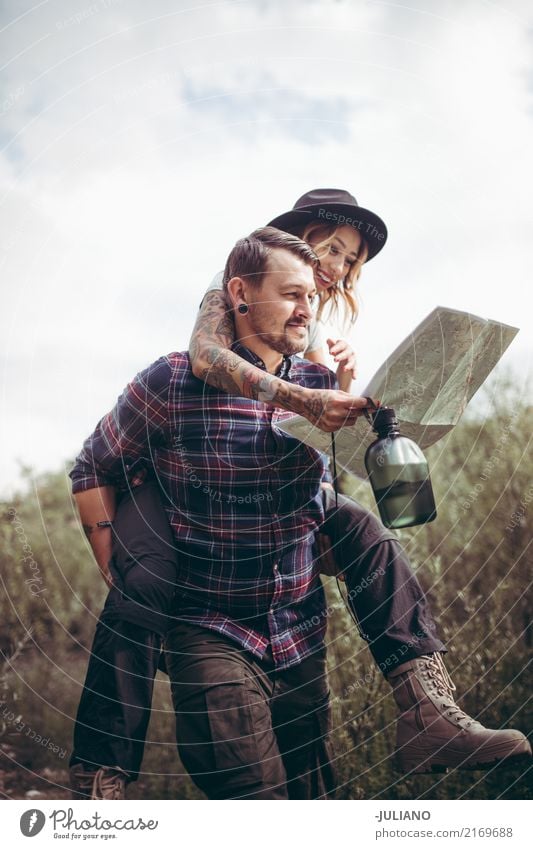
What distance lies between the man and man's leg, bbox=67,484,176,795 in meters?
0.06

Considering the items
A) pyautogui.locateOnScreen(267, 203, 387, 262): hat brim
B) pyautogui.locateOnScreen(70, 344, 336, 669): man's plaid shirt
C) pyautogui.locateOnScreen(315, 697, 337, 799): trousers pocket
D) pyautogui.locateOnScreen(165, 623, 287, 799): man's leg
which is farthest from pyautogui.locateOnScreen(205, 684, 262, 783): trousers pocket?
pyautogui.locateOnScreen(267, 203, 387, 262): hat brim

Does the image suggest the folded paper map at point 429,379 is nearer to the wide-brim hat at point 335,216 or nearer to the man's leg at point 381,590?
the man's leg at point 381,590

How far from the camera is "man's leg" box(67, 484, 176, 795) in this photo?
1743mm

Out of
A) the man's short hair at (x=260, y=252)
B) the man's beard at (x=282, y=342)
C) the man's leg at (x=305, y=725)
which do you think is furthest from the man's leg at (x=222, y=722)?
the man's short hair at (x=260, y=252)

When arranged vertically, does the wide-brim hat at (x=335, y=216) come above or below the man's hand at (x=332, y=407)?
above

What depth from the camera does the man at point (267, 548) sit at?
183 centimetres

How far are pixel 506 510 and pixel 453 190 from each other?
47.1 inches

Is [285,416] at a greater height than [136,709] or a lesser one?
greater

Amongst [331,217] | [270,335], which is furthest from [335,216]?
[270,335]

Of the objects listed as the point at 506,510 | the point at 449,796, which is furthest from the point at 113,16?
the point at 449,796

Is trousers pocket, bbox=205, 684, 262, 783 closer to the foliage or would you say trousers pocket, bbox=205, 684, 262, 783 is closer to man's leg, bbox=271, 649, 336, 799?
man's leg, bbox=271, 649, 336, 799

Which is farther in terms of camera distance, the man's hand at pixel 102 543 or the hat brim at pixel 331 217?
the hat brim at pixel 331 217

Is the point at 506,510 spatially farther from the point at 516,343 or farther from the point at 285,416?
the point at 285,416
